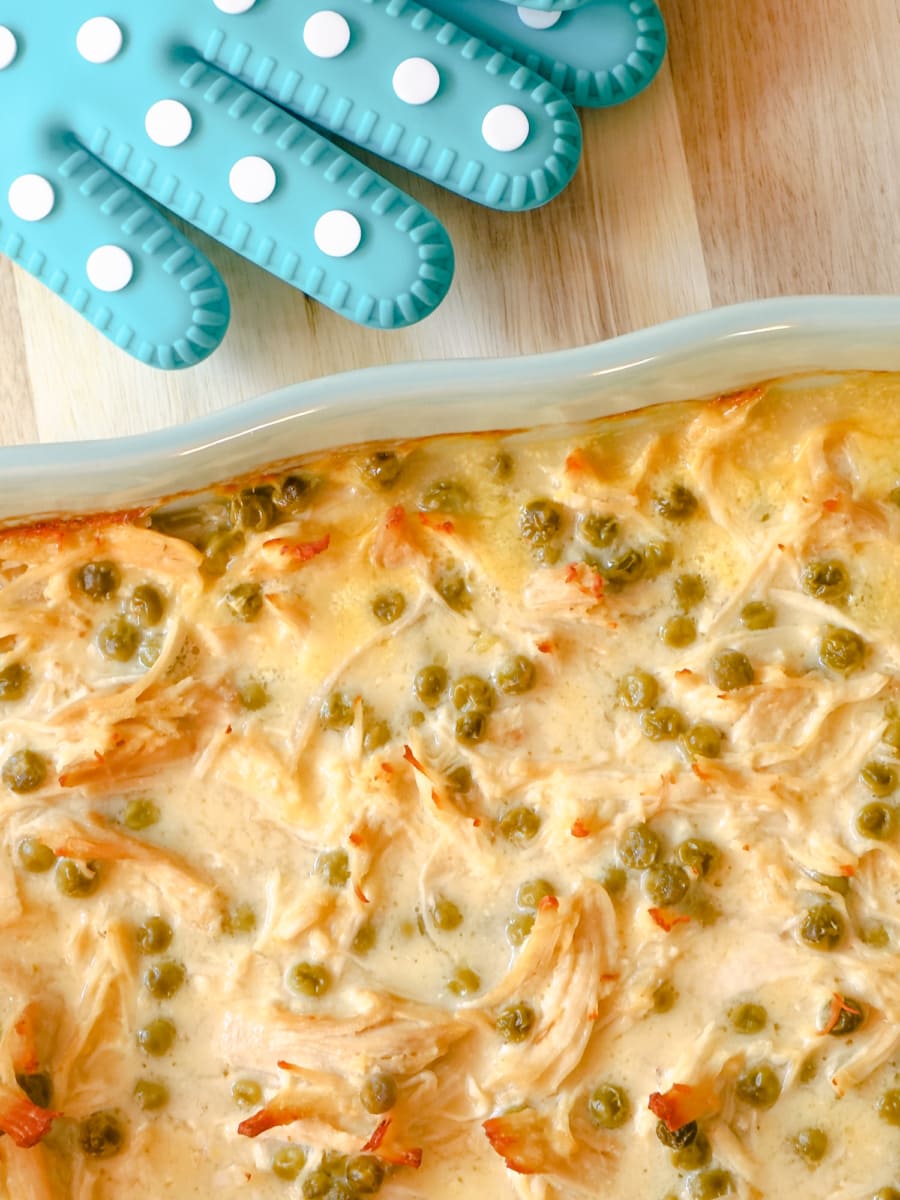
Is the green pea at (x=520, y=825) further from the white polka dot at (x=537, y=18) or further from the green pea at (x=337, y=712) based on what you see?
the white polka dot at (x=537, y=18)

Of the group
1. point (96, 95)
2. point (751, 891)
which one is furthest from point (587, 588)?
point (96, 95)

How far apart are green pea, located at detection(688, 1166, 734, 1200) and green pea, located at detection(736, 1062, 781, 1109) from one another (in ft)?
0.28

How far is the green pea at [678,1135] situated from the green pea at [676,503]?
26.7 inches

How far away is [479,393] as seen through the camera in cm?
146

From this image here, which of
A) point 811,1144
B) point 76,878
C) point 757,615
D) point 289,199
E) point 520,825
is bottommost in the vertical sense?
point 811,1144

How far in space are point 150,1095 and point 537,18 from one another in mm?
1323

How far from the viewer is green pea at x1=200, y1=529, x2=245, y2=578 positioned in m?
1.57

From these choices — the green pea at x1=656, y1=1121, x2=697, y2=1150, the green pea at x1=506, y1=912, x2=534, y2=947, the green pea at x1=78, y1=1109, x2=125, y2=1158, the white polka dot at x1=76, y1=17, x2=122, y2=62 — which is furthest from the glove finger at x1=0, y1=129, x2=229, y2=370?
the green pea at x1=656, y1=1121, x2=697, y2=1150

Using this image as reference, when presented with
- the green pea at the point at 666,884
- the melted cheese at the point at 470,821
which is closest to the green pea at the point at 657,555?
the melted cheese at the point at 470,821

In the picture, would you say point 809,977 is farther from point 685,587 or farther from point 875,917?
point 685,587

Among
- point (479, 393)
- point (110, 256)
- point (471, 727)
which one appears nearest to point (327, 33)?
point (110, 256)

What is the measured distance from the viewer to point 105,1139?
61.7 inches

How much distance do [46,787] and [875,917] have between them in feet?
3.15

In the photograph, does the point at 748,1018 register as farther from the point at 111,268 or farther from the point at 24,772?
the point at 111,268
